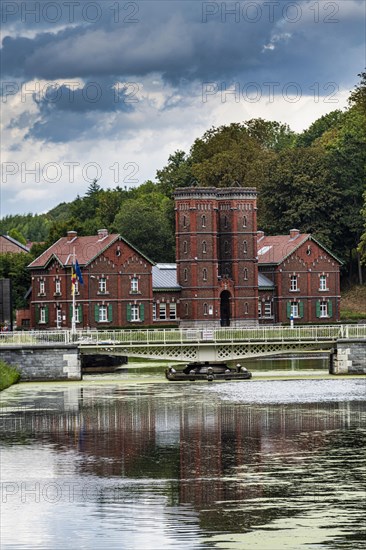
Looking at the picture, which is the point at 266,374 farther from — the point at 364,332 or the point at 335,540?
the point at 335,540

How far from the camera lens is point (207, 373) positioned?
81.8 metres

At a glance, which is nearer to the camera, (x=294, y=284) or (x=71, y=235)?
(x=71, y=235)

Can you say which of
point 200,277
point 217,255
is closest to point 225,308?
point 200,277

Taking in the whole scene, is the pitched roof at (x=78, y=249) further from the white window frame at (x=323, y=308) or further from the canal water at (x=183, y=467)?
the canal water at (x=183, y=467)

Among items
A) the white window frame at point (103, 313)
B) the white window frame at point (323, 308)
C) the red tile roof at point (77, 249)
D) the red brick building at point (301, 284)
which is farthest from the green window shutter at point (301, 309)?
the red tile roof at point (77, 249)

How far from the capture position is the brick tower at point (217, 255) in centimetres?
12194

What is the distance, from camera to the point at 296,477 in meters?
43.1

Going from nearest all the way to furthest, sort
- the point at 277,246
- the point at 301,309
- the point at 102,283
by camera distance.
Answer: the point at 102,283
the point at 301,309
the point at 277,246

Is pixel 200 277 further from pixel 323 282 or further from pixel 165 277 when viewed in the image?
pixel 323 282

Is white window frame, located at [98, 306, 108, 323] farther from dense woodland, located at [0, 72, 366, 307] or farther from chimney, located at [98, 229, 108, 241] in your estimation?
dense woodland, located at [0, 72, 366, 307]

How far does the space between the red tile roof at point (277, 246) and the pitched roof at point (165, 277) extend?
828 centimetres

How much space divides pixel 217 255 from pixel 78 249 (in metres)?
13.0

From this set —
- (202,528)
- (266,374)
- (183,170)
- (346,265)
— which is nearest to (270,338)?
(266,374)

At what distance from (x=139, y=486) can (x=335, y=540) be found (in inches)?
374
